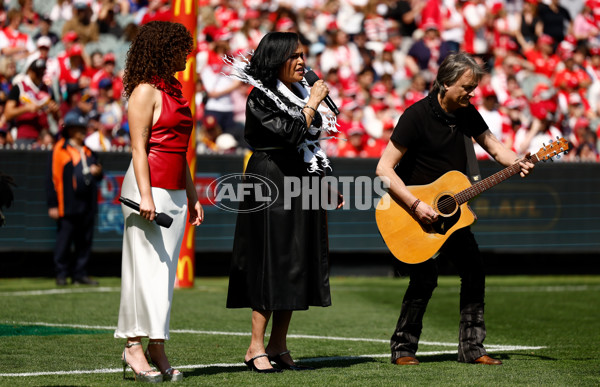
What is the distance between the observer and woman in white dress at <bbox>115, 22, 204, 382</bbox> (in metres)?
5.70

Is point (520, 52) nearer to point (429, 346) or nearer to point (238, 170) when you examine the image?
point (238, 170)

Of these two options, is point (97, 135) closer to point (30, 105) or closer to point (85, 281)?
point (30, 105)

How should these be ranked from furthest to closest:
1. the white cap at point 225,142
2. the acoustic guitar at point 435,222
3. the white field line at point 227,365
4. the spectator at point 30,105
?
Answer: the white cap at point 225,142
the spectator at point 30,105
the acoustic guitar at point 435,222
the white field line at point 227,365

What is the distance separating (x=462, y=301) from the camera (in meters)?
6.98

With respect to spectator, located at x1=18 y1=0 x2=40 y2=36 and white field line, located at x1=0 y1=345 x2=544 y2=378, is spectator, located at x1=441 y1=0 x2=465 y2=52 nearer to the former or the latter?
spectator, located at x1=18 y1=0 x2=40 y2=36

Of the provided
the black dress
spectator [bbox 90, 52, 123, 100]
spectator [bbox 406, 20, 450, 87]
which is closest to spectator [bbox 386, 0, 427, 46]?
spectator [bbox 406, 20, 450, 87]

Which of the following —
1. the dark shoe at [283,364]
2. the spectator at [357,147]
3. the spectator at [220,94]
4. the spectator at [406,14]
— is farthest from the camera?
the spectator at [406,14]

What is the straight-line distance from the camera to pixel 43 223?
46.3ft

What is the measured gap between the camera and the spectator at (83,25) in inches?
752

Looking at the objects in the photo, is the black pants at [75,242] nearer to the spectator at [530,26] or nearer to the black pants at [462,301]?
the black pants at [462,301]

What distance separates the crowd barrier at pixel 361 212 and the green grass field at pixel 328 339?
0.99m

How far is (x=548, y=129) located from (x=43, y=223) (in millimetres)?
9168

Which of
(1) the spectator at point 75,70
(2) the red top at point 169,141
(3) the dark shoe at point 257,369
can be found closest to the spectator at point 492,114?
(1) the spectator at point 75,70

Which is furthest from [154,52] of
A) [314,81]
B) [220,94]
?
[220,94]
